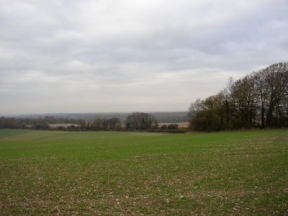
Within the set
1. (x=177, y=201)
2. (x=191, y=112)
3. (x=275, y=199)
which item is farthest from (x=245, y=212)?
(x=191, y=112)

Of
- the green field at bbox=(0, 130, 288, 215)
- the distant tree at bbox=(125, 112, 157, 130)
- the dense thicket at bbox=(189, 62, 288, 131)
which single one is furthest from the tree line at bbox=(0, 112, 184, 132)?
the green field at bbox=(0, 130, 288, 215)

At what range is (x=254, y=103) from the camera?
64188 mm

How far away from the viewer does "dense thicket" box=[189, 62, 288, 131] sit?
6091 cm

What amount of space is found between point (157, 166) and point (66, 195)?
773 cm

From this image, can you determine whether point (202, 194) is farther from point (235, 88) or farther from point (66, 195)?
point (235, 88)

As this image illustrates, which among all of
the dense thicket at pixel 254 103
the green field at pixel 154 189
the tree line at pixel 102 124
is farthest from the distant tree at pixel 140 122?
the green field at pixel 154 189

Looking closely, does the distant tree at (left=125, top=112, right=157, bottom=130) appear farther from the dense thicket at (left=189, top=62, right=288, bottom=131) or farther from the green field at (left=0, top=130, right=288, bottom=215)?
the green field at (left=0, top=130, right=288, bottom=215)

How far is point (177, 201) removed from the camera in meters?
10.1

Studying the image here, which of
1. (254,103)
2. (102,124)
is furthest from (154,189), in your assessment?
(102,124)

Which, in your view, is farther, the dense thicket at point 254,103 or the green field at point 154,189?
the dense thicket at point 254,103

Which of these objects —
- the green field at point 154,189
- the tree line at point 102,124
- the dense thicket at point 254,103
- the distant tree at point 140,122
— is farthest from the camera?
the tree line at point 102,124

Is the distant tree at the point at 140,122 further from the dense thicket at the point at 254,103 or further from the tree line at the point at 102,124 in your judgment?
the dense thicket at the point at 254,103

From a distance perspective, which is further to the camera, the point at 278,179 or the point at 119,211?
the point at 278,179

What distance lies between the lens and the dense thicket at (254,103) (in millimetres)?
60906
